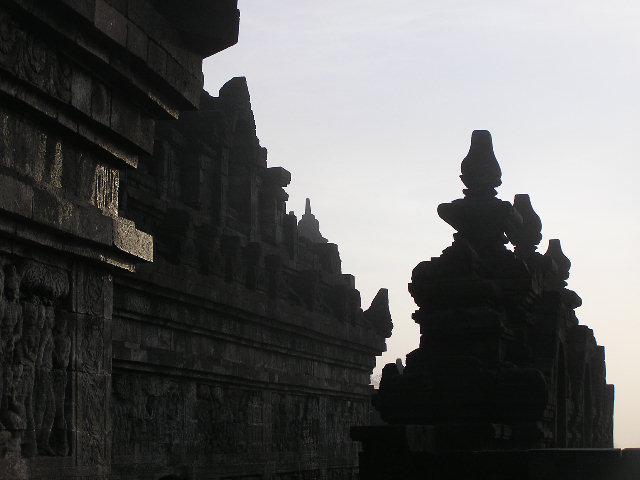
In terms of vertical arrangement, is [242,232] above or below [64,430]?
above

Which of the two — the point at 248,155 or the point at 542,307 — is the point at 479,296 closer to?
the point at 542,307

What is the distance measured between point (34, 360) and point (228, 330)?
11922 millimetres

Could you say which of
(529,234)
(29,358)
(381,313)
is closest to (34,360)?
(29,358)

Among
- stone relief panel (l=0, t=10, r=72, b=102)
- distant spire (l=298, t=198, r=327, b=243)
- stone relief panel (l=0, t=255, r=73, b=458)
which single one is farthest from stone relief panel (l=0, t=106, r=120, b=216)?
distant spire (l=298, t=198, r=327, b=243)

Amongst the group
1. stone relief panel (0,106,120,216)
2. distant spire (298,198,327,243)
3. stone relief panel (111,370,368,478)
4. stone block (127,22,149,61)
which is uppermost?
distant spire (298,198,327,243)

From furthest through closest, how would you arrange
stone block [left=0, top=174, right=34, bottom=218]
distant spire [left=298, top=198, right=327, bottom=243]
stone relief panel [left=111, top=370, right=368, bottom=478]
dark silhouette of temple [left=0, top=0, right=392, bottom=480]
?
distant spire [left=298, top=198, right=327, bottom=243]
stone relief panel [left=111, top=370, right=368, bottom=478]
dark silhouette of temple [left=0, top=0, right=392, bottom=480]
stone block [left=0, top=174, right=34, bottom=218]

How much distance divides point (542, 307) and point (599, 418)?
243 inches

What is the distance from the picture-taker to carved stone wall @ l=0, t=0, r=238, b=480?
3707 millimetres

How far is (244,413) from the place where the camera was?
54.3 feet

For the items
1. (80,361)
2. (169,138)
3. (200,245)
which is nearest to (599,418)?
(200,245)

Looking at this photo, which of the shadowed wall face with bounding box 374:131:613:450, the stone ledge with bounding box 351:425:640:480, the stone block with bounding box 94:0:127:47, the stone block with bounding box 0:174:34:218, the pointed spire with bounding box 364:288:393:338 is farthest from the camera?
the pointed spire with bounding box 364:288:393:338

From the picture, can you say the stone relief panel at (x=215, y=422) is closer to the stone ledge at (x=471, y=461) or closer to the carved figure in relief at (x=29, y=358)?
the stone ledge at (x=471, y=461)

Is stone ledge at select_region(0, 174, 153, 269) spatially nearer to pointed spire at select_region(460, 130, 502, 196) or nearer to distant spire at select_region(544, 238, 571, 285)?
pointed spire at select_region(460, 130, 502, 196)

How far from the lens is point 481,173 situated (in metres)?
10.5
